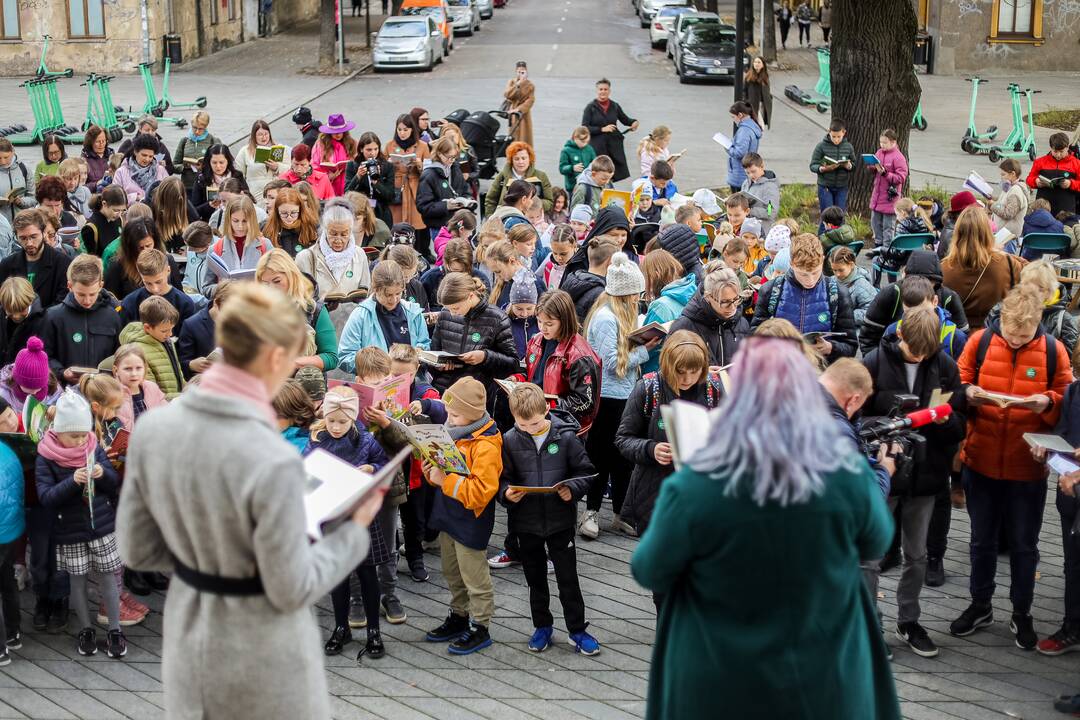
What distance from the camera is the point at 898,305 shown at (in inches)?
323

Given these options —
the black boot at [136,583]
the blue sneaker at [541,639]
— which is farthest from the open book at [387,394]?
the black boot at [136,583]

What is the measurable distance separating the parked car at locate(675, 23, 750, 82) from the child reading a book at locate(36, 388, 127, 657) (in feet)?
93.2

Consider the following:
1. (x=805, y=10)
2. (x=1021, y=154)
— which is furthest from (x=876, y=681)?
(x=805, y=10)

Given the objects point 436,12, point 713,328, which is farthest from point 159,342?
point 436,12

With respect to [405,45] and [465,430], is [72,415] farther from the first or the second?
[405,45]

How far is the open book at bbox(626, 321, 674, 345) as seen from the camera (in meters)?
8.16

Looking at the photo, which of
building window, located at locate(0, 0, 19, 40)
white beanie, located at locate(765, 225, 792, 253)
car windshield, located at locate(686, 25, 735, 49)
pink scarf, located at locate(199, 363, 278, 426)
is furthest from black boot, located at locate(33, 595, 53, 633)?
building window, located at locate(0, 0, 19, 40)

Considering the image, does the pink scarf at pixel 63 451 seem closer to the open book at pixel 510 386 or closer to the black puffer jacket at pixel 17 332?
the black puffer jacket at pixel 17 332

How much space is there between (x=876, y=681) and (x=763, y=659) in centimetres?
64

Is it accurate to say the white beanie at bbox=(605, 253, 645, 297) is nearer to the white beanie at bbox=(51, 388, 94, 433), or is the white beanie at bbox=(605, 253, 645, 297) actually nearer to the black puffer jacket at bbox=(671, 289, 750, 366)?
the black puffer jacket at bbox=(671, 289, 750, 366)

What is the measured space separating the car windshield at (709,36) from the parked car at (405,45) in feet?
23.5

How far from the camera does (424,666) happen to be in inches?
268

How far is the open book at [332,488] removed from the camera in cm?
356

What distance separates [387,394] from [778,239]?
14.4ft
